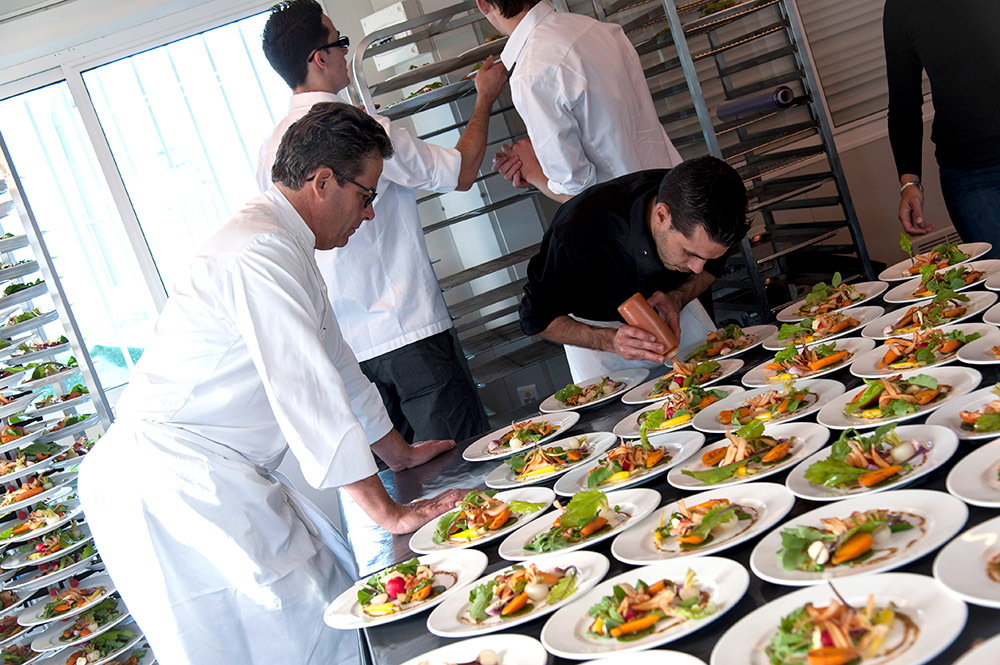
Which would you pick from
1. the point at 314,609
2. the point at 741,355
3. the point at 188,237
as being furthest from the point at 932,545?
the point at 188,237

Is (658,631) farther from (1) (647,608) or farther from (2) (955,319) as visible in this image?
(2) (955,319)

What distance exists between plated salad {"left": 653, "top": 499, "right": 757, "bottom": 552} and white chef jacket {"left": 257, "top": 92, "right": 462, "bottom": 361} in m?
1.88

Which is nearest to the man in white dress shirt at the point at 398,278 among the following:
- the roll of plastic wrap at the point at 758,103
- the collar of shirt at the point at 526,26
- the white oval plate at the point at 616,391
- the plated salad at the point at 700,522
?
the collar of shirt at the point at 526,26

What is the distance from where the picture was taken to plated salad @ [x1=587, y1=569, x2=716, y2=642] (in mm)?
991

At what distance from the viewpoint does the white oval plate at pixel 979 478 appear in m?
0.96

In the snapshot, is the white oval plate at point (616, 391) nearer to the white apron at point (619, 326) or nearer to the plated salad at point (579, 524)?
the white apron at point (619, 326)

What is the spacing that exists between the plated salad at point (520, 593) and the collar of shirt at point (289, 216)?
1015 millimetres

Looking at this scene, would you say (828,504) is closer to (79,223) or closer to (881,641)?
(881,641)

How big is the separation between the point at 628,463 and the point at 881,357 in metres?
0.55

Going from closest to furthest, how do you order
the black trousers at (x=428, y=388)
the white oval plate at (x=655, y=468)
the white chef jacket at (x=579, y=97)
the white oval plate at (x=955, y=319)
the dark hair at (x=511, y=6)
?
the white oval plate at (x=655, y=468) → the white oval plate at (x=955, y=319) → the white chef jacket at (x=579, y=97) → the dark hair at (x=511, y=6) → the black trousers at (x=428, y=388)

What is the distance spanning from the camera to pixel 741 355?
86.1 inches

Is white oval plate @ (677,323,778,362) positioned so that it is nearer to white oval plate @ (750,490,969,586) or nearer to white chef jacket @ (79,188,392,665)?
white chef jacket @ (79,188,392,665)

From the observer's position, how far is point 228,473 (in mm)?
1945

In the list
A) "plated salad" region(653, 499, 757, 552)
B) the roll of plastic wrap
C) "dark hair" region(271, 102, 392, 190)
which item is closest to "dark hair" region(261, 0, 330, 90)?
"dark hair" region(271, 102, 392, 190)
